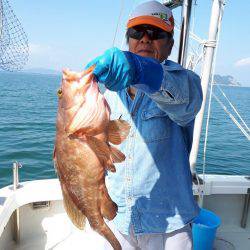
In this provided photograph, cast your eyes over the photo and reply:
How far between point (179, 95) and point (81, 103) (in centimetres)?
54

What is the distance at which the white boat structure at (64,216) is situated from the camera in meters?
4.17

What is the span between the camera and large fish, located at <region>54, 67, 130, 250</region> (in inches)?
69.6

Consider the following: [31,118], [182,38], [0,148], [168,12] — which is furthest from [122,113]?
[31,118]

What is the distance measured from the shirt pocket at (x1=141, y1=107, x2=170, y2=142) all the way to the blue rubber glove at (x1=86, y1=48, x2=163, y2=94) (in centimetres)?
49

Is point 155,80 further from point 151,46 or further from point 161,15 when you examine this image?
point 161,15

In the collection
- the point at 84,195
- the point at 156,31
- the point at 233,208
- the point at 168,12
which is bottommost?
the point at 233,208

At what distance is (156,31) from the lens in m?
2.32

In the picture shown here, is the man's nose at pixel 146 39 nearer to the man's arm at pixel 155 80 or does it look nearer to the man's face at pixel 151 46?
the man's face at pixel 151 46

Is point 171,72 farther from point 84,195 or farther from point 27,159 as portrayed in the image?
point 27,159

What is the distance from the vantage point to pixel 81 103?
5.86 ft

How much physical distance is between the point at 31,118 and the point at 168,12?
58.6 ft

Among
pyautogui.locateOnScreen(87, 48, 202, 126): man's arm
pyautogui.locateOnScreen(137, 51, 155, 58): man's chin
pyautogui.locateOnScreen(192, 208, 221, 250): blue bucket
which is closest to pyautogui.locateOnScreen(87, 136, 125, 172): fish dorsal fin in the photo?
pyautogui.locateOnScreen(87, 48, 202, 126): man's arm

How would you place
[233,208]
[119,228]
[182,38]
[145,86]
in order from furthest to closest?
[233,208] < [182,38] < [119,228] < [145,86]

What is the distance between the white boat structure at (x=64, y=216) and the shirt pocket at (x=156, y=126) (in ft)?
6.97
